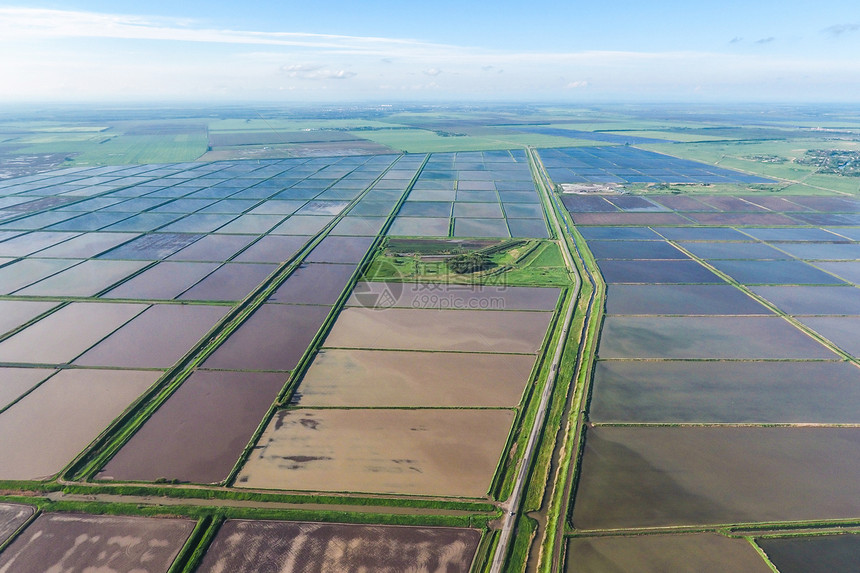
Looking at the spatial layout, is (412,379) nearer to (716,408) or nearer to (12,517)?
(716,408)

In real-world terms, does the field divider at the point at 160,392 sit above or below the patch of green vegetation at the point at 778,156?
below

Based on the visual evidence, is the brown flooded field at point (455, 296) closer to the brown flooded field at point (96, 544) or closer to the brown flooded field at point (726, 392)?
the brown flooded field at point (726, 392)

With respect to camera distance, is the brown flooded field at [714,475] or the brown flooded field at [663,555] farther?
the brown flooded field at [714,475]

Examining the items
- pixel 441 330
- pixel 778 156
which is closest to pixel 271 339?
pixel 441 330

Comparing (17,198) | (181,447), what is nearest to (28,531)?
(181,447)

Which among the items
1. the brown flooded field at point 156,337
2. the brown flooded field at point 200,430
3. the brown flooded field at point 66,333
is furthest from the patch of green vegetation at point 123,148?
the brown flooded field at point 200,430

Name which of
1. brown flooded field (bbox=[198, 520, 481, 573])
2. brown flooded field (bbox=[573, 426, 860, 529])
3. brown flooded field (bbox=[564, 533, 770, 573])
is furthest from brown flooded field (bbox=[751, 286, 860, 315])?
brown flooded field (bbox=[198, 520, 481, 573])
